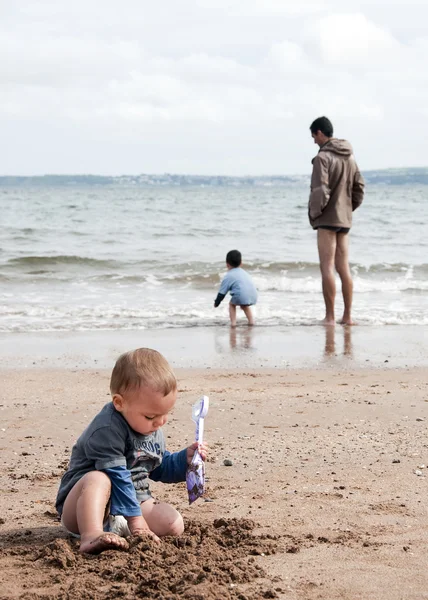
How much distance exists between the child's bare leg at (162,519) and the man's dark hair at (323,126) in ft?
21.8

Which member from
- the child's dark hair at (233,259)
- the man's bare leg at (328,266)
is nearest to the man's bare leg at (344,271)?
the man's bare leg at (328,266)

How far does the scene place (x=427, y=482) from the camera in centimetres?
393

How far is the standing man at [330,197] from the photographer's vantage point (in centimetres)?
925

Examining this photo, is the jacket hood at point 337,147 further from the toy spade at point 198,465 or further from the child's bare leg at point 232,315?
the toy spade at point 198,465

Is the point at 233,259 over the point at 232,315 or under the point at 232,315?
over

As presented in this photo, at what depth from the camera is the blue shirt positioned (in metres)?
9.94

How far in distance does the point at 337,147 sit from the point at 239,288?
2005mm

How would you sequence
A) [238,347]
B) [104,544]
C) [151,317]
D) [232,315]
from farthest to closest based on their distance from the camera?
[151,317] → [232,315] → [238,347] → [104,544]

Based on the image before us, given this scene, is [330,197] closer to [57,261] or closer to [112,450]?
[112,450]

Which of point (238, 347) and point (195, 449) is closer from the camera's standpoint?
point (195, 449)

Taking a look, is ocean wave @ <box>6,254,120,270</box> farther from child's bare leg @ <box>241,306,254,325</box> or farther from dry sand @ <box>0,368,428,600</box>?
dry sand @ <box>0,368,428,600</box>

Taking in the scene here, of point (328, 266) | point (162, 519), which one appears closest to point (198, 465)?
point (162, 519)

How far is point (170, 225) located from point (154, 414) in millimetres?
24526

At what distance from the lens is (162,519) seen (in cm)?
328
